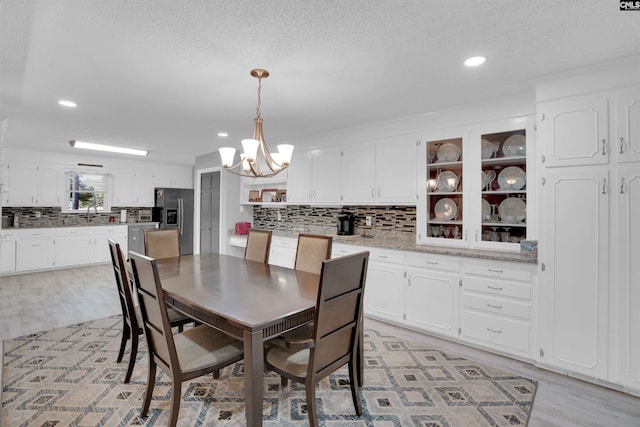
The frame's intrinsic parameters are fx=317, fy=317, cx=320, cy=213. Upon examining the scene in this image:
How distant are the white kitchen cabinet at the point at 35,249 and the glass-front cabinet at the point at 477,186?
21.9 feet

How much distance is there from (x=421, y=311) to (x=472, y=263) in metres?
0.73

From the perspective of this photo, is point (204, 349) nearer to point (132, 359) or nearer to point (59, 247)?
point (132, 359)

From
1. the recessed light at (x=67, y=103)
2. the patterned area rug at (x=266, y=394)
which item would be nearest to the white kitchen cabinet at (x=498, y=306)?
the patterned area rug at (x=266, y=394)

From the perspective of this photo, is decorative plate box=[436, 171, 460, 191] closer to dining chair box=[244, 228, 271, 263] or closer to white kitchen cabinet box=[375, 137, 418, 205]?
white kitchen cabinet box=[375, 137, 418, 205]

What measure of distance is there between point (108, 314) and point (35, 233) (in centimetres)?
354

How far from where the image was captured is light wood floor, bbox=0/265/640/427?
2.00m

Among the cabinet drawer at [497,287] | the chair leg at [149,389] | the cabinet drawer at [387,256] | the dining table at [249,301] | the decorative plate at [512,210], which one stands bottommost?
the chair leg at [149,389]

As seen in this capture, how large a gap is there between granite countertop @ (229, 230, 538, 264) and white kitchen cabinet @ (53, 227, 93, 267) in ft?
14.7

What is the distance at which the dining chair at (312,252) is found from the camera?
272 centimetres

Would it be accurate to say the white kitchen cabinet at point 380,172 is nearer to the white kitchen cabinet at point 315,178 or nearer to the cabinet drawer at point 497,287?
the white kitchen cabinet at point 315,178

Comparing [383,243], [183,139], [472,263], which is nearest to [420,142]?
[383,243]

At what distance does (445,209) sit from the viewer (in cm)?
347

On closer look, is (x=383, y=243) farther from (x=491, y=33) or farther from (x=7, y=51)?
(x=7, y=51)

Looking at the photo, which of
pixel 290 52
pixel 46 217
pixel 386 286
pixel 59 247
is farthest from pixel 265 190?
pixel 46 217
